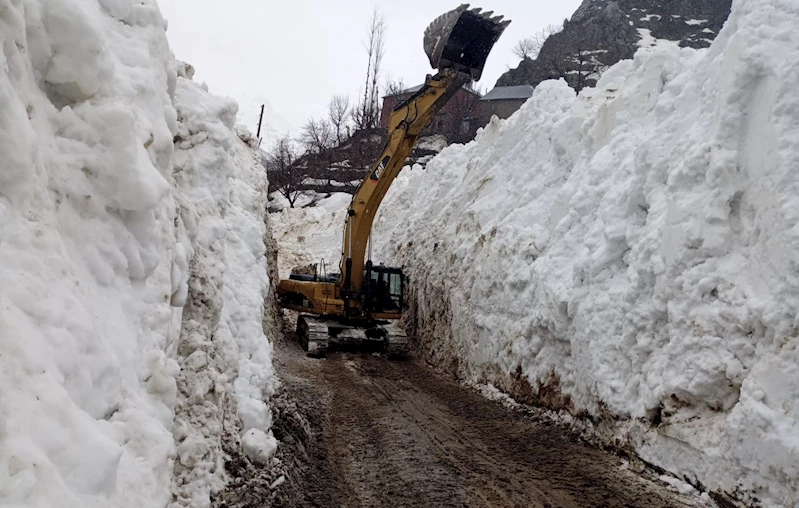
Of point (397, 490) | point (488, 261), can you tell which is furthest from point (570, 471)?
point (488, 261)

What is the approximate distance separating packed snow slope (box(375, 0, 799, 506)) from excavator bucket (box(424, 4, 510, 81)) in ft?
7.09

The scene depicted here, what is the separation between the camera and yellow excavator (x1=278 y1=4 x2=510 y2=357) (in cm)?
1170

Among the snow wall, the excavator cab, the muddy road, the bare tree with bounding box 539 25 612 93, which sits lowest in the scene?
the muddy road

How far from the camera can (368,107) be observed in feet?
173

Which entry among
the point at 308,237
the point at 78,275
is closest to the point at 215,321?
the point at 78,275

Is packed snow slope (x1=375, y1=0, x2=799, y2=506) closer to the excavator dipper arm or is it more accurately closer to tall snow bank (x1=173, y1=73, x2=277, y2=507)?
the excavator dipper arm

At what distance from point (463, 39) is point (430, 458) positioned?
860cm

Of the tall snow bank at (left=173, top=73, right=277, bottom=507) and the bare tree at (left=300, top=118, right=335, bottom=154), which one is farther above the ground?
the bare tree at (left=300, top=118, right=335, bottom=154)

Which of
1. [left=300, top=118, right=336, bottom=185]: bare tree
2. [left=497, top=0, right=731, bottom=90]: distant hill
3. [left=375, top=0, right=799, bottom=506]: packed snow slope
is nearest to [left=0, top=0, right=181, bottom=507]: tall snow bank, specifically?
[left=375, top=0, right=799, bottom=506]: packed snow slope

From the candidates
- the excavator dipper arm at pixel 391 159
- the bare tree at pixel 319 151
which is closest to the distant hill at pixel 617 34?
the bare tree at pixel 319 151

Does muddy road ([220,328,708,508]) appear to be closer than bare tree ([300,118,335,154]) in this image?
Yes

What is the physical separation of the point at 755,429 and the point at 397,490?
3.25 metres

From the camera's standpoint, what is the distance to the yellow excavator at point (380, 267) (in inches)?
460

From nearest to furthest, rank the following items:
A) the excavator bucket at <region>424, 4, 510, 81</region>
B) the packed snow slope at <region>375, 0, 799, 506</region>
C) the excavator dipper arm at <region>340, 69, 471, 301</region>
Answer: the packed snow slope at <region>375, 0, 799, 506</region>, the excavator bucket at <region>424, 4, 510, 81</region>, the excavator dipper arm at <region>340, 69, 471, 301</region>
